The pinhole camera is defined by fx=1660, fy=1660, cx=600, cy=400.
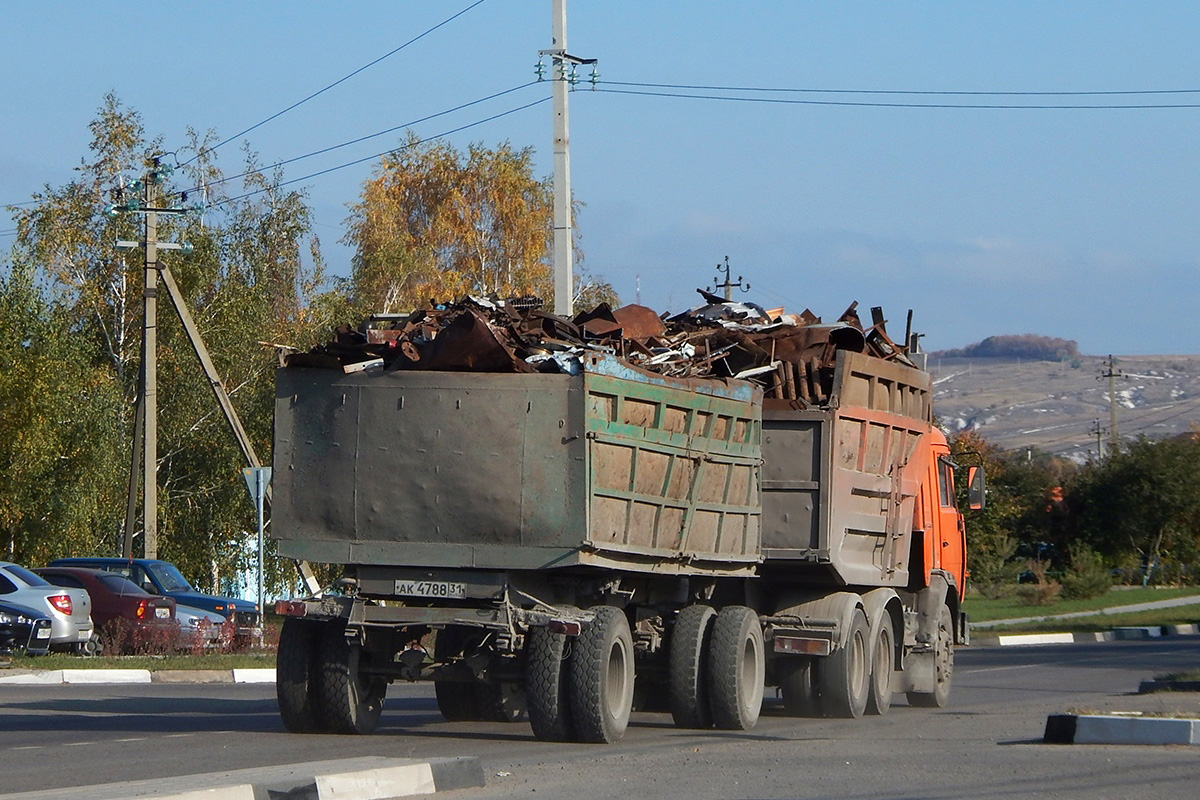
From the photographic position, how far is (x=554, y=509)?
37.5ft

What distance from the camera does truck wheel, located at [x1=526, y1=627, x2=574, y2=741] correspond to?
38.0ft

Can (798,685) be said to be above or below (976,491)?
below

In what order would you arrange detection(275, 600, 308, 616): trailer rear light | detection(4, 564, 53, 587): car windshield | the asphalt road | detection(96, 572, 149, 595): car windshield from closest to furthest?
the asphalt road, detection(275, 600, 308, 616): trailer rear light, detection(4, 564, 53, 587): car windshield, detection(96, 572, 149, 595): car windshield

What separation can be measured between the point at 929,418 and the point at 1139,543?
43.1 metres

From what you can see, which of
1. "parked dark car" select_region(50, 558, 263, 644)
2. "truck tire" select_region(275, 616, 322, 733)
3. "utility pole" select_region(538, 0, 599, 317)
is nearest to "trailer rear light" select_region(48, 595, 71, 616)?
"parked dark car" select_region(50, 558, 263, 644)

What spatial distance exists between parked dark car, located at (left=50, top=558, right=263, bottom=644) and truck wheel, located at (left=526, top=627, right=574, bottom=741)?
15.8 m

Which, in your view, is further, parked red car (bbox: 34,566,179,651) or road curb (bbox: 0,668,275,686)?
parked red car (bbox: 34,566,179,651)

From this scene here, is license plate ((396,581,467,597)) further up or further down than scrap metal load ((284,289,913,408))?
further down

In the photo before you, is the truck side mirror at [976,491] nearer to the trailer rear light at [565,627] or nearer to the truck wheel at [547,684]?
the truck wheel at [547,684]

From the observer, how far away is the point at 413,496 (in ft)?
38.5

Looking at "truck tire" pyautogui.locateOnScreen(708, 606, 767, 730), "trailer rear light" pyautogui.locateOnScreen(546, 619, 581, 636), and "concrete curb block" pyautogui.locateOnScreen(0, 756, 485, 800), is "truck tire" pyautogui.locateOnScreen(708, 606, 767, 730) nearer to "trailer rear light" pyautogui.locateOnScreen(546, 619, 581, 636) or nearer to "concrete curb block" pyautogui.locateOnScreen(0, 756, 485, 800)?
"trailer rear light" pyautogui.locateOnScreen(546, 619, 581, 636)

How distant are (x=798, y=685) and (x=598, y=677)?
400 cm

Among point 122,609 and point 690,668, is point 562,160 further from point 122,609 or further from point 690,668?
point 690,668

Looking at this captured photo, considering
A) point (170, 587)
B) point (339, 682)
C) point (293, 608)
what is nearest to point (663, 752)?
point (339, 682)
